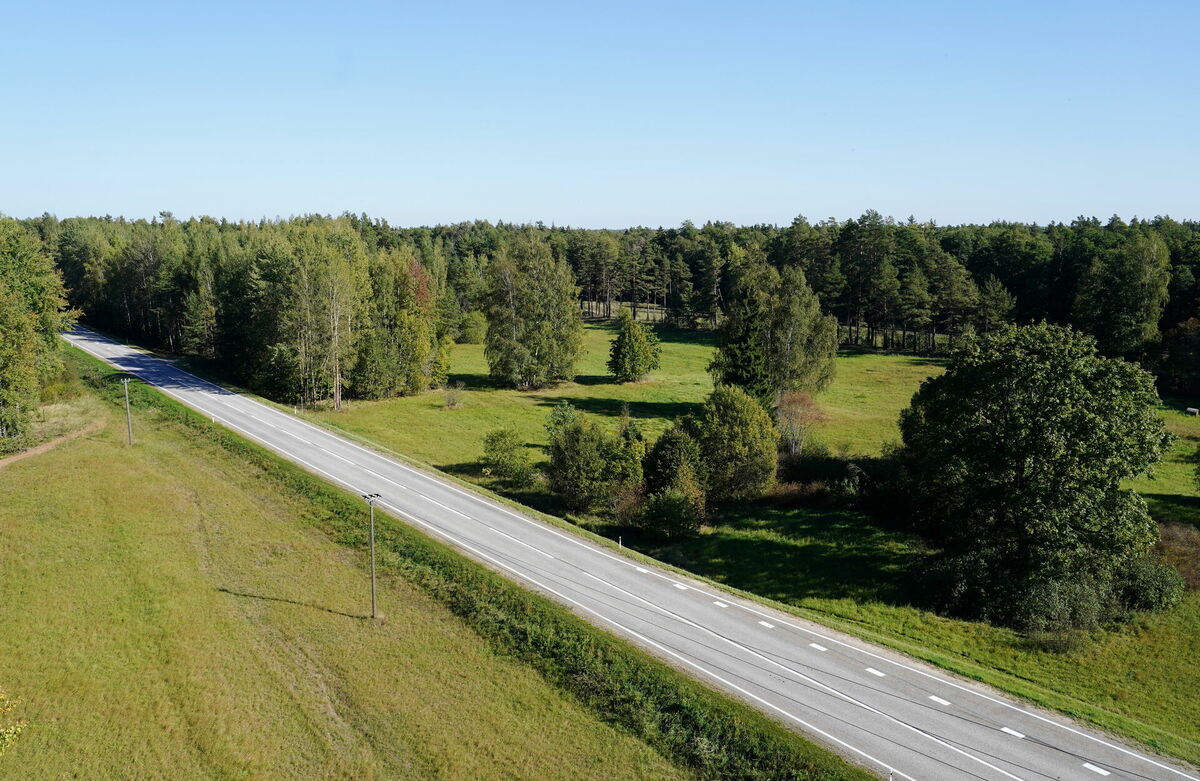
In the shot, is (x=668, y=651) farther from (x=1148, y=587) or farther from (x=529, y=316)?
(x=529, y=316)

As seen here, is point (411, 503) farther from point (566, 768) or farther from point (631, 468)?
point (566, 768)

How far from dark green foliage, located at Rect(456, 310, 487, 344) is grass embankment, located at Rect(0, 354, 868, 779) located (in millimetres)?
78463

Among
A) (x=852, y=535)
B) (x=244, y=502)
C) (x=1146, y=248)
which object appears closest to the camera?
(x=852, y=535)

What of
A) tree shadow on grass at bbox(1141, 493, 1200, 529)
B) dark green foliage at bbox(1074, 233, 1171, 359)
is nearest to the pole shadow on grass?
tree shadow on grass at bbox(1141, 493, 1200, 529)

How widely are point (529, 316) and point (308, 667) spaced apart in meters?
57.8

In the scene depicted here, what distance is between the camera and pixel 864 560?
3972 cm

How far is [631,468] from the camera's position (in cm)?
4759

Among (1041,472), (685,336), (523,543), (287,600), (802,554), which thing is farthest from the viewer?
(685,336)

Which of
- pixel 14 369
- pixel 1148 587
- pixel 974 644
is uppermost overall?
pixel 14 369

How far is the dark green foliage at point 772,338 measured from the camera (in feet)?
202

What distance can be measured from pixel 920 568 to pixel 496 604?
2125 centimetres

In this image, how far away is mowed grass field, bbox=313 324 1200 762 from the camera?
27453 mm

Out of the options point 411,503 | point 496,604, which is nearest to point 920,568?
point 496,604

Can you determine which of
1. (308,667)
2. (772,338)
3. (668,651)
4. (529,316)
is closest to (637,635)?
(668,651)
